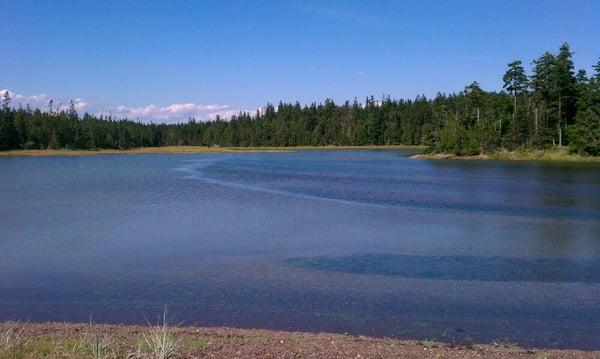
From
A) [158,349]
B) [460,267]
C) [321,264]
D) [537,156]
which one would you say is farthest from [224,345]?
[537,156]

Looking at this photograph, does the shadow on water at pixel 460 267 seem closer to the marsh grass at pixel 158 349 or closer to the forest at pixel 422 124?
the marsh grass at pixel 158 349

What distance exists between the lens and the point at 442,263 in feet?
55.4

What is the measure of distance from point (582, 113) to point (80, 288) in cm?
7360

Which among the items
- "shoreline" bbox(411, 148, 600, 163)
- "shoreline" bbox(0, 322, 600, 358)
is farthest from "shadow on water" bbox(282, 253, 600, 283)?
"shoreline" bbox(411, 148, 600, 163)

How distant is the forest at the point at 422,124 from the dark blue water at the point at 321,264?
53061mm

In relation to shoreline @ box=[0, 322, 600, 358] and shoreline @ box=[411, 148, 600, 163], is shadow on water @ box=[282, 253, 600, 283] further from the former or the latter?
shoreline @ box=[411, 148, 600, 163]

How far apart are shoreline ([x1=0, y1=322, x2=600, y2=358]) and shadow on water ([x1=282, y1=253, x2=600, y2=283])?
18.6 feet

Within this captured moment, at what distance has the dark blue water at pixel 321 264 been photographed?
467 inches

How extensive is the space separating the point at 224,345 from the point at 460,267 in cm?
921

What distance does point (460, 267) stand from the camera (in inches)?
646

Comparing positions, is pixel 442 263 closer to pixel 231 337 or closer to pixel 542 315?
pixel 542 315

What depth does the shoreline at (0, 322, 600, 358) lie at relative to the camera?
8.01 meters

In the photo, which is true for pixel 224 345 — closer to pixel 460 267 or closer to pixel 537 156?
pixel 460 267

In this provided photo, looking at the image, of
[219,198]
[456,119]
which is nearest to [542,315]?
[219,198]
